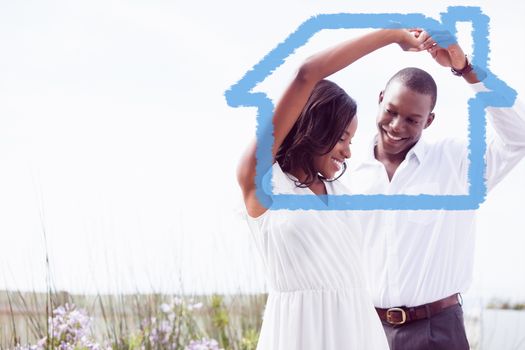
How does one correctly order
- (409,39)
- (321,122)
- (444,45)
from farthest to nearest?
(444,45)
(409,39)
(321,122)

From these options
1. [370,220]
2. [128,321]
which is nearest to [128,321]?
[128,321]

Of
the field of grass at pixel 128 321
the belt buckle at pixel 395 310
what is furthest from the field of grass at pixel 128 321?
the belt buckle at pixel 395 310

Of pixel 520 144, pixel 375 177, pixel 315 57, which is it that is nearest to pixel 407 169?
pixel 375 177

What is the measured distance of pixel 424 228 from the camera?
7.32 feet

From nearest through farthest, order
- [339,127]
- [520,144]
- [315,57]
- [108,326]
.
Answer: [315,57], [339,127], [520,144], [108,326]

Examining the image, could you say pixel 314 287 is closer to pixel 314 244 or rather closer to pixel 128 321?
pixel 314 244

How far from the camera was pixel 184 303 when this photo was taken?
323 centimetres

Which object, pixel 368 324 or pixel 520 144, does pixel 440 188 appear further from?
pixel 368 324

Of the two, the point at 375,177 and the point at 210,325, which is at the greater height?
the point at 375,177

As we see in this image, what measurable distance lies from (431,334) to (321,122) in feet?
2.99

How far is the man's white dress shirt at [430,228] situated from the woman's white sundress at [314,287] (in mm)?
580

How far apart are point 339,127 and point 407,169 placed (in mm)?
842

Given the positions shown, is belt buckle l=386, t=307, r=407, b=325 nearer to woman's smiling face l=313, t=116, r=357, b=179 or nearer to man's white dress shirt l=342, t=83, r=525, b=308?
man's white dress shirt l=342, t=83, r=525, b=308

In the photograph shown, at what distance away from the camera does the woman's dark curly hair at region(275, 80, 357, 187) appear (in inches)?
61.9
